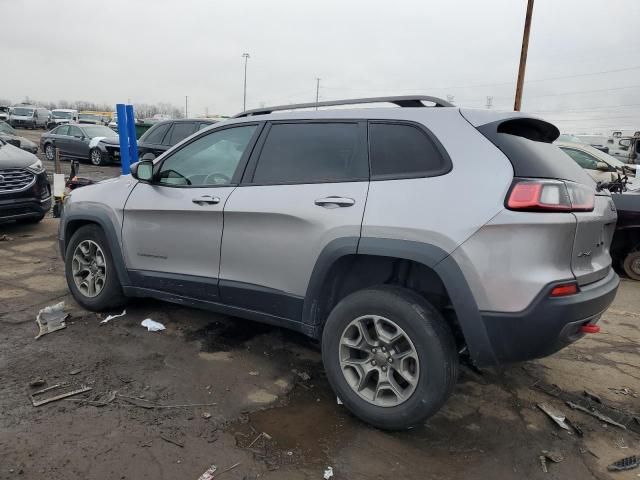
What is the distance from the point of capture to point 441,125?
278 centimetres

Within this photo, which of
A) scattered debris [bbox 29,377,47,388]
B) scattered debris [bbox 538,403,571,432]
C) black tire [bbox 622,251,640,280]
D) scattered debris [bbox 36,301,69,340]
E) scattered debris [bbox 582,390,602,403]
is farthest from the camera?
black tire [bbox 622,251,640,280]

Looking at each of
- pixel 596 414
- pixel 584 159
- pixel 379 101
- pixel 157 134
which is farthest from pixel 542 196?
pixel 157 134

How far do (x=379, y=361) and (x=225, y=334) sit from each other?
5.56 feet

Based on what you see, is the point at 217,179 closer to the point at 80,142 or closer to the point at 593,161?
the point at 593,161

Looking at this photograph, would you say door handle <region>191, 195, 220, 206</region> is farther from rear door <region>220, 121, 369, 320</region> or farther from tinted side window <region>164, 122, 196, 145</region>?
tinted side window <region>164, 122, 196, 145</region>

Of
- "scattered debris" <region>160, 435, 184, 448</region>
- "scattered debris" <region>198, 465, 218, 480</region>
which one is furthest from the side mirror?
"scattered debris" <region>198, 465, 218, 480</region>

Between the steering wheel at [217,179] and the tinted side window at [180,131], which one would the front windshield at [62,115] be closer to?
the tinted side window at [180,131]

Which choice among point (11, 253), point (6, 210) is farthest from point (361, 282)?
point (6, 210)

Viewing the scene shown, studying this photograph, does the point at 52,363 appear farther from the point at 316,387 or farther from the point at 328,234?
the point at 328,234

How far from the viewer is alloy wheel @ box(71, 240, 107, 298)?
429 centimetres

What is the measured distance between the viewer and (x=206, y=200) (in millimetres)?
3512

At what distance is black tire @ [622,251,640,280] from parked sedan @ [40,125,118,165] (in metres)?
16.0

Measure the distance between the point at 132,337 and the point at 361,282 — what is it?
6.59 ft

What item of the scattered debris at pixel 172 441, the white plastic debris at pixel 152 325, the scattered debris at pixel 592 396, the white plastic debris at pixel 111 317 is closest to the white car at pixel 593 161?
the scattered debris at pixel 592 396
